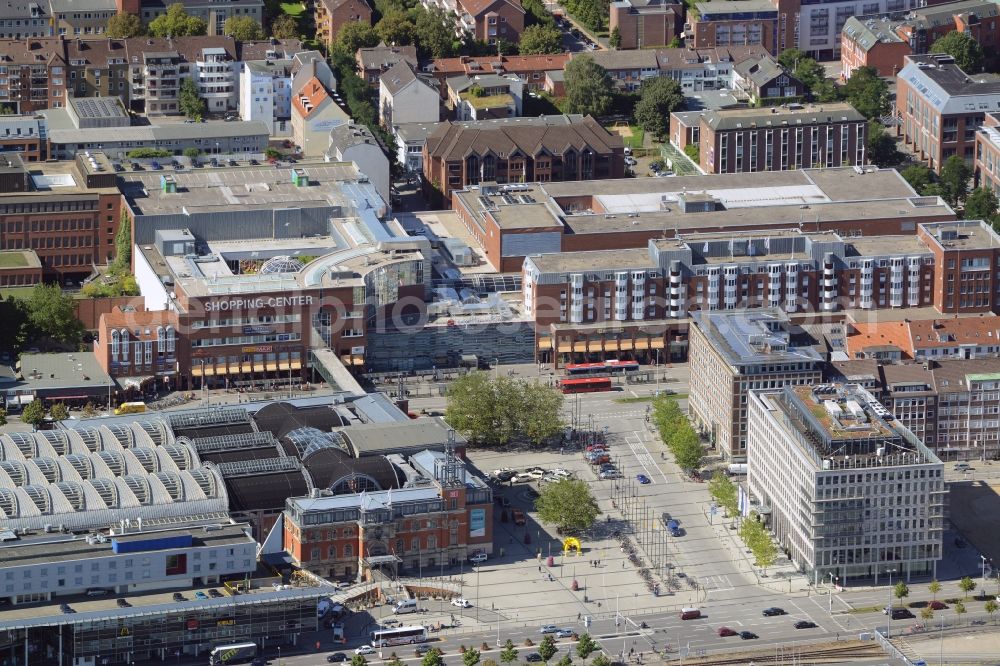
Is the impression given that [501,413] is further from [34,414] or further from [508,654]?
[508,654]

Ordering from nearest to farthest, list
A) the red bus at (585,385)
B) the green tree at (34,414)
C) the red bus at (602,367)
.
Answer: the green tree at (34,414)
the red bus at (585,385)
the red bus at (602,367)

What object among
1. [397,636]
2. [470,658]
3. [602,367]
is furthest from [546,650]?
[602,367]

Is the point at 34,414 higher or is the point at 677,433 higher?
the point at 34,414

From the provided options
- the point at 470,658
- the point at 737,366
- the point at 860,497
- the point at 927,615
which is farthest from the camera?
the point at 737,366

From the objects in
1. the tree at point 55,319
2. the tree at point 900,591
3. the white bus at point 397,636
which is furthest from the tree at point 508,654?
the tree at point 55,319

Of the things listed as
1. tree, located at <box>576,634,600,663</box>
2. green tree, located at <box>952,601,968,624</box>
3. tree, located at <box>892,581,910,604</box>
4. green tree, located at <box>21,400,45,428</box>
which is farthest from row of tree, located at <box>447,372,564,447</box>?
green tree, located at <box>952,601,968,624</box>

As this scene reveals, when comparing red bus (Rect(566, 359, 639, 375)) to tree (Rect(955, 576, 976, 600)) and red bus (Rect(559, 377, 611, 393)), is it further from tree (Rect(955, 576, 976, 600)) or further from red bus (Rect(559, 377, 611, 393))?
tree (Rect(955, 576, 976, 600))

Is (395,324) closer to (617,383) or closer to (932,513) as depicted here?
(617,383)

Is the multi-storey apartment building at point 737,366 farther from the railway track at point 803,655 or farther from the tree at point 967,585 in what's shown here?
the railway track at point 803,655
